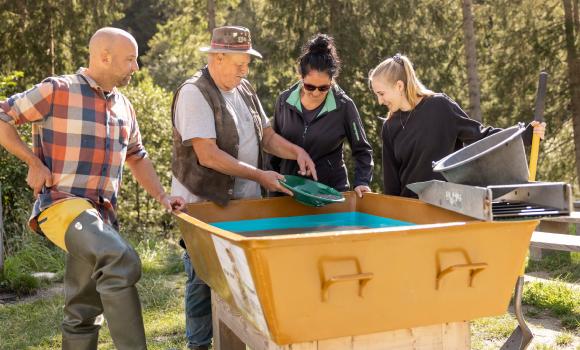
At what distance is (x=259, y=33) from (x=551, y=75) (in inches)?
223

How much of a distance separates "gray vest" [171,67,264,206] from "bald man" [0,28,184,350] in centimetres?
24

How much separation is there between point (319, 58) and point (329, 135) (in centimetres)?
44

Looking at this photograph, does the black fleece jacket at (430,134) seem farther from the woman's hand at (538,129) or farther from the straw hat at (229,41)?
the straw hat at (229,41)

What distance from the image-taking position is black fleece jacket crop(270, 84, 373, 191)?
12.4ft

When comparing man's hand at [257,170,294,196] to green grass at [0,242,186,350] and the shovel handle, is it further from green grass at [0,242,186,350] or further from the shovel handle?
green grass at [0,242,186,350]

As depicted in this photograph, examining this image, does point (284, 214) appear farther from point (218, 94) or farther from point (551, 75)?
point (551, 75)

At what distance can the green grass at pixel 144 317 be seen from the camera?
416 centimetres

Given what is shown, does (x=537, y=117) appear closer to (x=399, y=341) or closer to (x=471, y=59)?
(x=399, y=341)

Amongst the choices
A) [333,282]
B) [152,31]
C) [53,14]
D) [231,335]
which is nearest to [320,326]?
[333,282]

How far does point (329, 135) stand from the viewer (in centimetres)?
377

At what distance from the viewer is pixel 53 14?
453 inches

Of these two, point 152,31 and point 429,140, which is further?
point 152,31

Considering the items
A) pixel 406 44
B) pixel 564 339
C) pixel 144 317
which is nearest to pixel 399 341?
pixel 564 339

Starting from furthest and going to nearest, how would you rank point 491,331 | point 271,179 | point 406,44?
point 406,44
point 491,331
point 271,179
